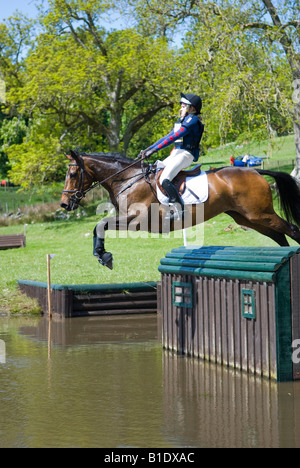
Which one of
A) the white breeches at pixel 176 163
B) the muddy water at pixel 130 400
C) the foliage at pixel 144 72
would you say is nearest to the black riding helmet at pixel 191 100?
the white breeches at pixel 176 163

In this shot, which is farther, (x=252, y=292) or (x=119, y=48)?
(x=119, y=48)

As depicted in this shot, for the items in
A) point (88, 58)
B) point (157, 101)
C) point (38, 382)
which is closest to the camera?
point (38, 382)

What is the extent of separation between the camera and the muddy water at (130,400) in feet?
18.0

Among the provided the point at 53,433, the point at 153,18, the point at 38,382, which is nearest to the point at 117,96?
the point at 153,18

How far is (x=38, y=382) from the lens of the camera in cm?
781

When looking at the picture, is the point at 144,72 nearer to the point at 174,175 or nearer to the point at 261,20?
the point at 261,20

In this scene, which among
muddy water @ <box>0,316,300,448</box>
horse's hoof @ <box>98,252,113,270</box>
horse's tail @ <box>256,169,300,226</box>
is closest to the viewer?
muddy water @ <box>0,316,300,448</box>

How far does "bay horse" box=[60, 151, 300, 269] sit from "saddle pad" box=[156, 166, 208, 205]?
0.08 metres

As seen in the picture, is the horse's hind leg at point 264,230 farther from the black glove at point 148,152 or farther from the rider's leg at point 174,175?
the black glove at point 148,152

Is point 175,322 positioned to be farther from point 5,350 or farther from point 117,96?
point 117,96

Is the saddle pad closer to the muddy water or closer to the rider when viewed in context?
the rider

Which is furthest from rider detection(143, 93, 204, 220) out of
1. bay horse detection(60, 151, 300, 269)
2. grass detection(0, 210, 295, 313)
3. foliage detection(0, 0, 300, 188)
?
foliage detection(0, 0, 300, 188)

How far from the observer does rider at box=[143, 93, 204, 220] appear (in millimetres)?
8633
